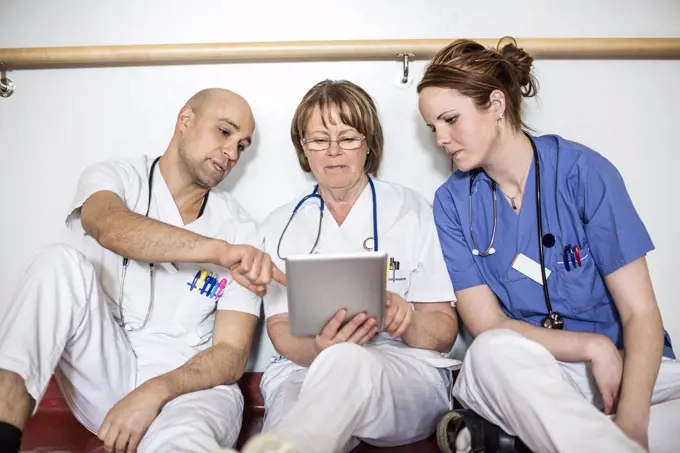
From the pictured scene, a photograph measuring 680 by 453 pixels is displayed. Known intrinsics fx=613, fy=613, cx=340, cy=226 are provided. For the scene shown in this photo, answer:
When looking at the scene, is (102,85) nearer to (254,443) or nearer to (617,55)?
(254,443)

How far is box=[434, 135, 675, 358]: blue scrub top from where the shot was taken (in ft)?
4.42

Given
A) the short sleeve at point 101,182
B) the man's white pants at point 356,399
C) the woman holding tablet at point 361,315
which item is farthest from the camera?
the short sleeve at point 101,182

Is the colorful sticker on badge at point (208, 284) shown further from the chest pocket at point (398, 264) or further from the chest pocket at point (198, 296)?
the chest pocket at point (398, 264)

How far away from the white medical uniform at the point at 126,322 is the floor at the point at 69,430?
8 cm

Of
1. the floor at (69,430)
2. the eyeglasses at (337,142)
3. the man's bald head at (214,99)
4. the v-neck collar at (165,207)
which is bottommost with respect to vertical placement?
the floor at (69,430)

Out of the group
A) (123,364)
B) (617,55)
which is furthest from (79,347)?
(617,55)

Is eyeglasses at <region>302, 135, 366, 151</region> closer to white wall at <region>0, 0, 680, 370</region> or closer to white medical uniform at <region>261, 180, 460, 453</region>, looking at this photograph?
white medical uniform at <region>261, 180, 460, 453</region>

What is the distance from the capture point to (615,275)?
4.36ft

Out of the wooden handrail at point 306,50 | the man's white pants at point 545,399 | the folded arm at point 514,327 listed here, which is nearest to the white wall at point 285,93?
the wooden handrail at point 306,50

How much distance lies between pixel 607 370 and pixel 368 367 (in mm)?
496

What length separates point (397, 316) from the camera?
1355 millimetres

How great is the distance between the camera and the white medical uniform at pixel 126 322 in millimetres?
1225

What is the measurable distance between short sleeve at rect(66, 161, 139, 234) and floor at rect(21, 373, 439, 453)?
0.54 meters

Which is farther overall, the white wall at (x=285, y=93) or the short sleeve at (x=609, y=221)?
the white wall at (x=285, y=93)
